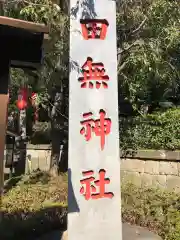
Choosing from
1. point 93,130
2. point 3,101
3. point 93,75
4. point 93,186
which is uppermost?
point 93,75

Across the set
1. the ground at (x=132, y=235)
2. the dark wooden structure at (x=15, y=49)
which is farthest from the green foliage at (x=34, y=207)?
the dark wooden structure at (x=15, y=49)

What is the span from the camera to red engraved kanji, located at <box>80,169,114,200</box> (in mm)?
5594

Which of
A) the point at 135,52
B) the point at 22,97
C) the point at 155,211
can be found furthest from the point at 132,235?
the point at 22,97

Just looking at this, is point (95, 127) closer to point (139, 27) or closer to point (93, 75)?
point (93, 75)

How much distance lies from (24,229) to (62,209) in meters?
1.41

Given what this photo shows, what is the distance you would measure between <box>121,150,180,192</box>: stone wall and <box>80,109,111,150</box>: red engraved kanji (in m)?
4.36

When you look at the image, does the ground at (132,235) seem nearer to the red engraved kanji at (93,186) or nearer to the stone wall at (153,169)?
the red engraved kanji at (93,186)

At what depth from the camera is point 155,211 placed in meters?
7.52

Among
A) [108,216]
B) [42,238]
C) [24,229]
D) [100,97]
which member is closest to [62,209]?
[24,229]

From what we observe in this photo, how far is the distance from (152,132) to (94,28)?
5183 mm

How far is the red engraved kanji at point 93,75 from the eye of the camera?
19.1 feet

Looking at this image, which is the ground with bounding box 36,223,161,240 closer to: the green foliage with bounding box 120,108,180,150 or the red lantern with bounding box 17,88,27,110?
the green foliage with bounding box 120,108,180,150

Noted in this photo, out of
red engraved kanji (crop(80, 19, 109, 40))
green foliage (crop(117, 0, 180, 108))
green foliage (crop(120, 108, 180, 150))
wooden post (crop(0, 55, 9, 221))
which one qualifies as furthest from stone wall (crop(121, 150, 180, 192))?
wooden post (crop(0, 55, 9, 221))

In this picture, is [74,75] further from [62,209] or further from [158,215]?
[62,209]
